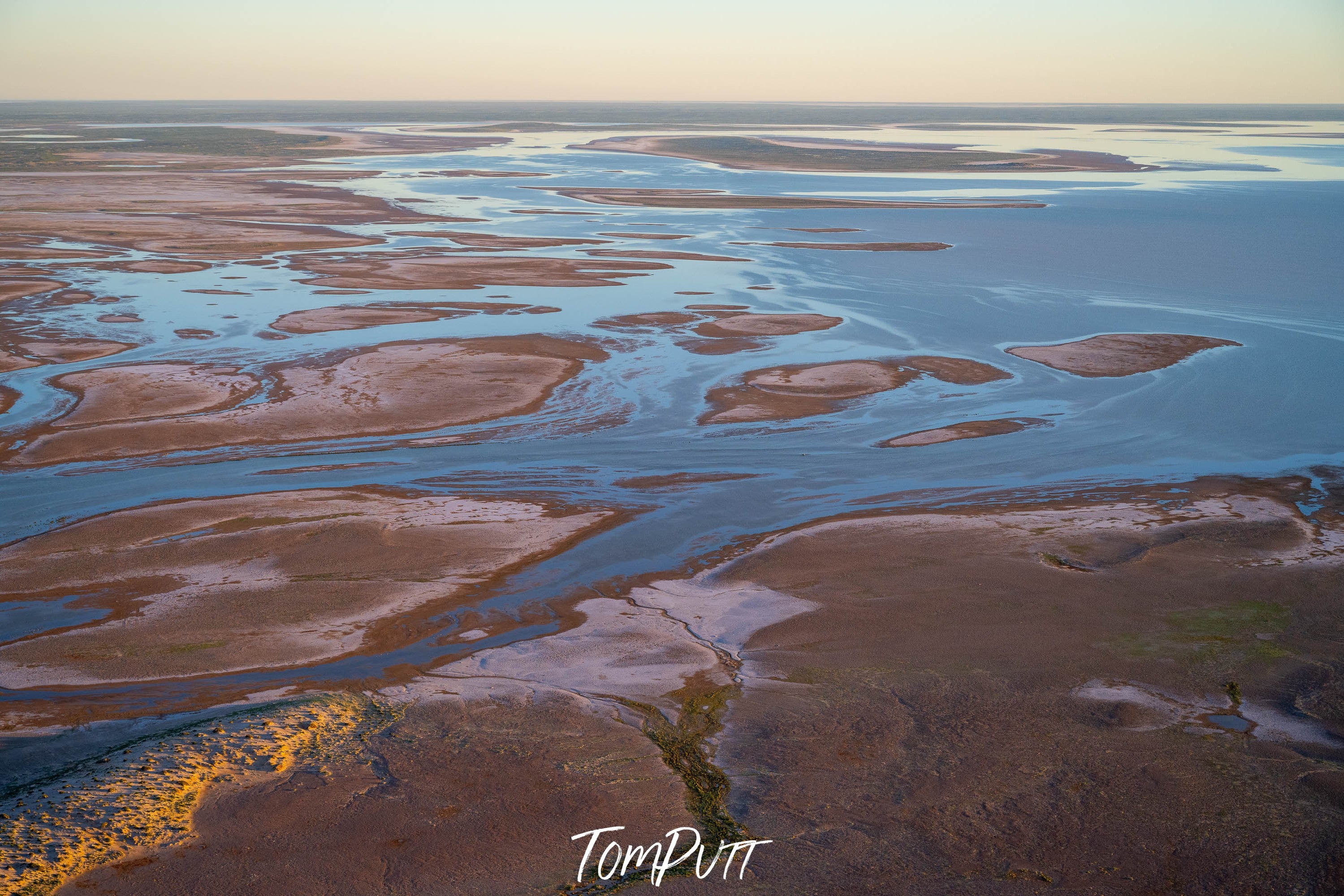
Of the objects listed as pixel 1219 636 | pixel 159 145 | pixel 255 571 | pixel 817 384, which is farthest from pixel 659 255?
pixel 159 145

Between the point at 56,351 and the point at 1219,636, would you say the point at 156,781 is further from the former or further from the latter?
the point at 56,351

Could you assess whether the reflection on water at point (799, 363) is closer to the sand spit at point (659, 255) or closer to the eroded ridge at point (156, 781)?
the sand spit at point (659, 255)

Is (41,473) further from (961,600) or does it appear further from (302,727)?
(961,600)

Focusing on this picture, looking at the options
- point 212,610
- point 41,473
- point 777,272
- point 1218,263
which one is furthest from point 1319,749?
point 1218,263

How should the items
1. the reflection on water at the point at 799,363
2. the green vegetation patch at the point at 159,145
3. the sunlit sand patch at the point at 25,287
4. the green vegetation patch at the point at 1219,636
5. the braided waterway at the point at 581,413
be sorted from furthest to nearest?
1. the green vegetation patch at the point at 159,145
2. the sunlit sand patch at the point at 25,287
3. the reflection on water at the point at 799,363
4. the braided waterway at the point at 581,413
5. the green vegetation patch at the point at 1219,636

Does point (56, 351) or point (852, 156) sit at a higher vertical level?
point (852, 156)

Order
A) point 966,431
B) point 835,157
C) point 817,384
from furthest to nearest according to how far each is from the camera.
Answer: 1. point 835,157
2. point 817,384
3. point 966,431

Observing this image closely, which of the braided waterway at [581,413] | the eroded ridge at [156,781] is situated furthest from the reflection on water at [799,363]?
the eroded ridge at [156,781]
